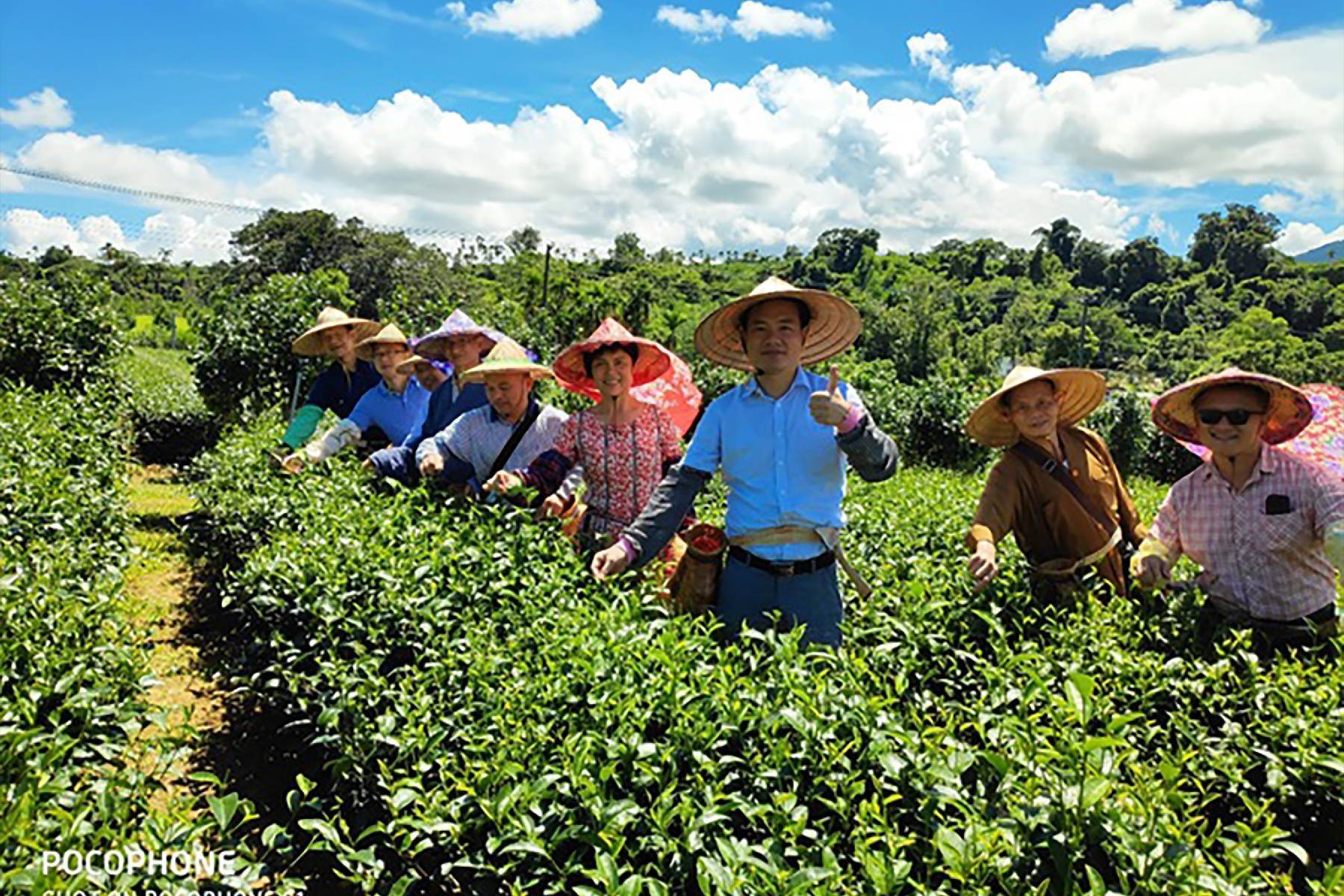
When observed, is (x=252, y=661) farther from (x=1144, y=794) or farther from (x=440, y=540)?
(x=1144, y=794)

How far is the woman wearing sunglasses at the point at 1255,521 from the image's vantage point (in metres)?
3.10

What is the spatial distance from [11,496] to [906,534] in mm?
4457

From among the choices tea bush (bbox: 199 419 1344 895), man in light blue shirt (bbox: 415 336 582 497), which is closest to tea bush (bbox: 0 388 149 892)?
tea bush (bbox: 199 419 1344 895)

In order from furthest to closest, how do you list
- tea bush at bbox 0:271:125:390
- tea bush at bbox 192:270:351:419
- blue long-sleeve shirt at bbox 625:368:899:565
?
1. tea bush at bbox 192:270:351:419
2. tea bush at bbox 0:271:125:390
3. blue long-sleeve shirt at bbox 625:368:899:565

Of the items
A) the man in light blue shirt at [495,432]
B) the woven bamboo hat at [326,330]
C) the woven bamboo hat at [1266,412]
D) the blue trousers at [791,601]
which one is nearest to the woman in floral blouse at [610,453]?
the man in light blue shirt at [495,432]

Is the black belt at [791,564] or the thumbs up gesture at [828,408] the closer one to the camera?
the thumbs up gesture at [828,408]

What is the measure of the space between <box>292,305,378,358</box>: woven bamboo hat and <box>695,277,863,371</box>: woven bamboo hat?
11.4 ft

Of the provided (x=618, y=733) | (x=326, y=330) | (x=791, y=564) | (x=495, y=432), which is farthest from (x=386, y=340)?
(x=618, y=733)

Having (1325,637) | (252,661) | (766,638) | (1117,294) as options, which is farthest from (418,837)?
(1117,294)

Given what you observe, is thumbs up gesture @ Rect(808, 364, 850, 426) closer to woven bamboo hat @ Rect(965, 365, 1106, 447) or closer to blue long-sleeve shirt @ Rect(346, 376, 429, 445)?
woven bamboo hat @ Rect(965, 365, 1106, 447)

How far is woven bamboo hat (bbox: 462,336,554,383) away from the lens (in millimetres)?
3963

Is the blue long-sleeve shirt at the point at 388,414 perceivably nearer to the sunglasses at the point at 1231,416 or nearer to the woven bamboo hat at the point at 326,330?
the woven bamboo hat at the point at 326,330

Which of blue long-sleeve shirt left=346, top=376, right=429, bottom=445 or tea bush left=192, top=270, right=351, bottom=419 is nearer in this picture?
blue long-sleeve shirt left=346, top=376, right=429, bottom=445

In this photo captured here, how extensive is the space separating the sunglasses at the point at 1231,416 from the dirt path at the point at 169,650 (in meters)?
3.42
